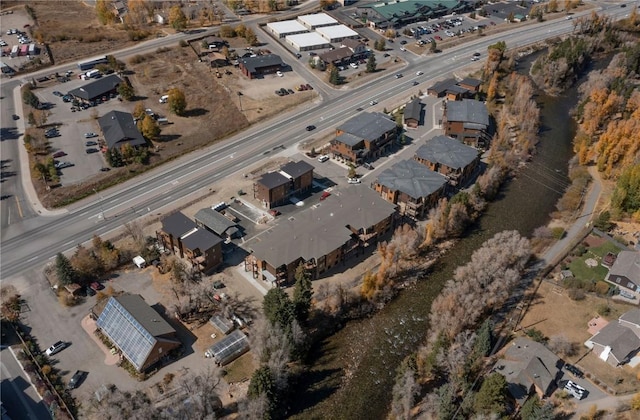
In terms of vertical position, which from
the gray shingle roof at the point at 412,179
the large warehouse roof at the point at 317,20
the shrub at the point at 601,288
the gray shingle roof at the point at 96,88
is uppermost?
the large warehouse roof at the point at 317,20

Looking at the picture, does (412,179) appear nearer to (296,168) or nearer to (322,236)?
(296,168)

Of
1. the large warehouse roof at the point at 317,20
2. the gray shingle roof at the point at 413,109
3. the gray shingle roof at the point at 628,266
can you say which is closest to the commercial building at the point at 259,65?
the large warehouse roof at the point at 317,20

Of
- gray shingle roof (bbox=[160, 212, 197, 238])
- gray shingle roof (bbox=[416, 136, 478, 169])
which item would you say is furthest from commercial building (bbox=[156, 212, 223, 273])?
gray shingle roof (bbox=[416, 136, 478, 169])

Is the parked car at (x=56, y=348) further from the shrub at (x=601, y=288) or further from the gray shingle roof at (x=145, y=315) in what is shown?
the shrub at (x=601, y=288)

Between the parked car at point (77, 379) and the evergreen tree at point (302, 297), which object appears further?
the evergreen tree at point (302, 297)

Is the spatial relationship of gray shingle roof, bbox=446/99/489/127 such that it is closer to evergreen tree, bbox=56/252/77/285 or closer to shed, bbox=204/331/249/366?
shed, bbox=204/331/249/366

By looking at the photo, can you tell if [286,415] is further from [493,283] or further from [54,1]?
[54,1]

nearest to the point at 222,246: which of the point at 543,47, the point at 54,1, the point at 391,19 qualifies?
the point at 391,19
